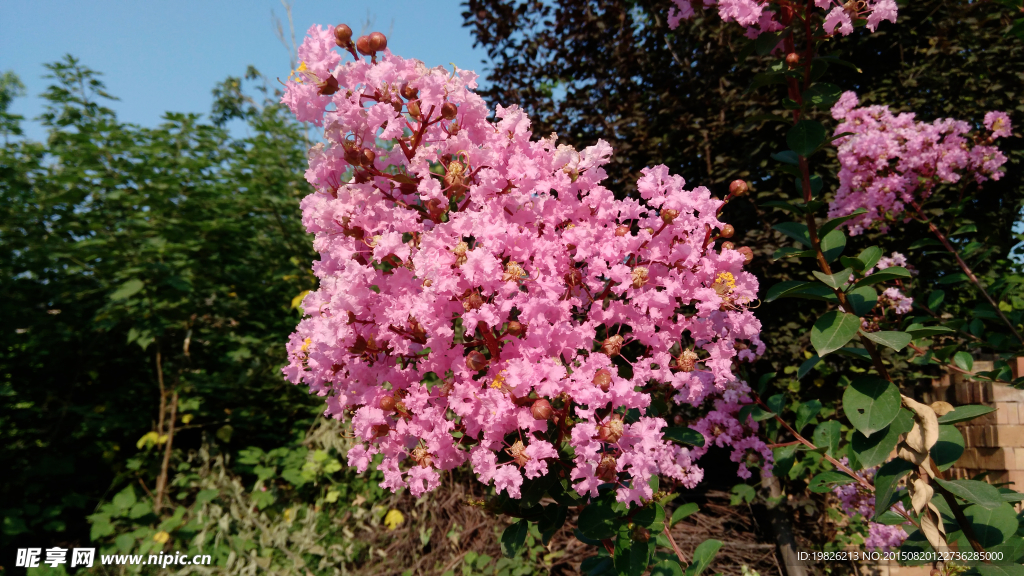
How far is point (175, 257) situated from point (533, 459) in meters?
3.23

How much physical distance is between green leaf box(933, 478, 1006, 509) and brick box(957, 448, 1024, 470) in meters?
2.23

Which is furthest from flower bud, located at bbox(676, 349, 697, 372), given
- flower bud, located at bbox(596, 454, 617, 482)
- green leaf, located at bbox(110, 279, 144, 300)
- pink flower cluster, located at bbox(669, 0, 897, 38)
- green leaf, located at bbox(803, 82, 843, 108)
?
green leaf, located at bbox(110, 279, 144, 300)

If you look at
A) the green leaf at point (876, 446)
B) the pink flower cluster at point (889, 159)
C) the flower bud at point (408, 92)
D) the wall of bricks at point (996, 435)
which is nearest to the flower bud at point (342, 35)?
the flower bud at point (408, 92)

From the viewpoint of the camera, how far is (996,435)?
2650 millimetres

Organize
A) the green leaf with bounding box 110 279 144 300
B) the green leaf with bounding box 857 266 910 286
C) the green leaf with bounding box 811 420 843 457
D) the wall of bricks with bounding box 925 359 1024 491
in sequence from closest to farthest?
1. the green leaf with bounding box 857 266 910 286
2. the green leaf with bounding box 811 420 843 457
3. the wall of bricks with bounding box 925 359 1024 491
4. the green leaf with bounding box 110 279 144 300

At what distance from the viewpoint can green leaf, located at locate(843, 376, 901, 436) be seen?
107 cm

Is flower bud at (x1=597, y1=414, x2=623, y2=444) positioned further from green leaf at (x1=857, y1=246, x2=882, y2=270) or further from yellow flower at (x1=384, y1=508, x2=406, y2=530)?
yellow flower at (x1=384, y1=508, x2=406, y2=530)

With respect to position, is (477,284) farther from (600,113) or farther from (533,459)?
(600,113)

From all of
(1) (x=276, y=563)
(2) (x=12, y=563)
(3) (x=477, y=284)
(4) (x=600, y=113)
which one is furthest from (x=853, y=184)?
(2) (x=12, y=563)

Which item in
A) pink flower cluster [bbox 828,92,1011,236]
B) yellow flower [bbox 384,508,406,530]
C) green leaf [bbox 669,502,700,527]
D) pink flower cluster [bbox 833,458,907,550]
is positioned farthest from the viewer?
yellow flower [bbox 384,508,406,530]

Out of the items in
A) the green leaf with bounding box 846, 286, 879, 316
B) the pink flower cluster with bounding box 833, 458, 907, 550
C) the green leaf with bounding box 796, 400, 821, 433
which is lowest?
the pink flower cluster with bounding box 833, 458, 907, 550

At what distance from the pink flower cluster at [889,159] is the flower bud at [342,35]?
6.68 ft

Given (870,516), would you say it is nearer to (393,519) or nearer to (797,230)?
(797,230)

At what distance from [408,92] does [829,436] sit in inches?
68.2
